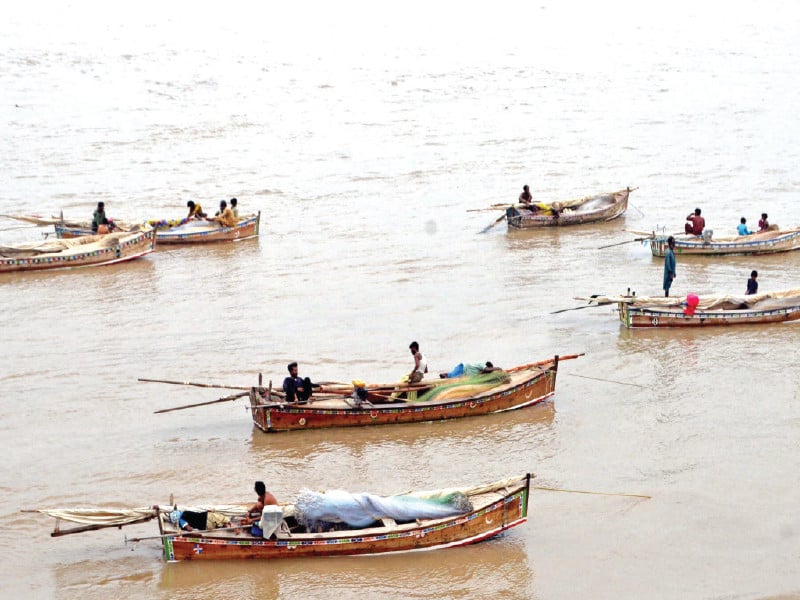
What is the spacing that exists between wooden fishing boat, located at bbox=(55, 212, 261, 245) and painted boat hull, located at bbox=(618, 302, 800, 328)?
30.5 ft

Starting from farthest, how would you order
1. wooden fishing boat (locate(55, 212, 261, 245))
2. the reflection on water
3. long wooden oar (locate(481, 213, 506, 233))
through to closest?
1. long wooden oar (locate(481, 213, 506, 233))
2. wooden fishing boat (locate(55, 212, 261, 245))
3. the reflection on water

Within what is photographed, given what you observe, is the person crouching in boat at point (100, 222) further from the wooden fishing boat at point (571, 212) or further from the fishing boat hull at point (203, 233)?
the wooden fishing boat at point (571, 212)

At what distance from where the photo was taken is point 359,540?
10930 millimetres

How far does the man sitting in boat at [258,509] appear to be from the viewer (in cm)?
1091

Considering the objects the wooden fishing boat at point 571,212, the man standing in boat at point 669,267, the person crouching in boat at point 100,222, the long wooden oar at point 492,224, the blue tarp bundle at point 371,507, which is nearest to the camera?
the blue tarp bundle at point 371,507

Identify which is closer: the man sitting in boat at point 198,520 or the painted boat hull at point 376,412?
the man sitting in boat at point 198,520

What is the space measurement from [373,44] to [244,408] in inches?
1250

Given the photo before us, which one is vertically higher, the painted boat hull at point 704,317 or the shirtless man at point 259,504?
the painted boat hull at point 704,317

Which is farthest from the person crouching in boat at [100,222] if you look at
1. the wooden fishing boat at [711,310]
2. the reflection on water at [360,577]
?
the reflection on water at [360,577]

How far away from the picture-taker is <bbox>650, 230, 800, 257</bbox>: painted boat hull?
21.5 metres

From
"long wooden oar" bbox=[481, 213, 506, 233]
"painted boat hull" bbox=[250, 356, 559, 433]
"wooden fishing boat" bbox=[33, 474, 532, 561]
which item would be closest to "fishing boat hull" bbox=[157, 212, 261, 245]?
"long wooden oar" bbox=[481, 213, 506, 233]

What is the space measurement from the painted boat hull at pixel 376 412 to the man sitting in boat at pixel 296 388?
0.56ft

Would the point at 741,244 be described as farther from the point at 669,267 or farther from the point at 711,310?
the point at 711,310

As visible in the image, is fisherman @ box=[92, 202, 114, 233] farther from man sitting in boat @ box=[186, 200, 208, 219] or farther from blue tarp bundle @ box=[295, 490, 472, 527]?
blue tarp bundle @ box=[295, 490, 472, 527]
